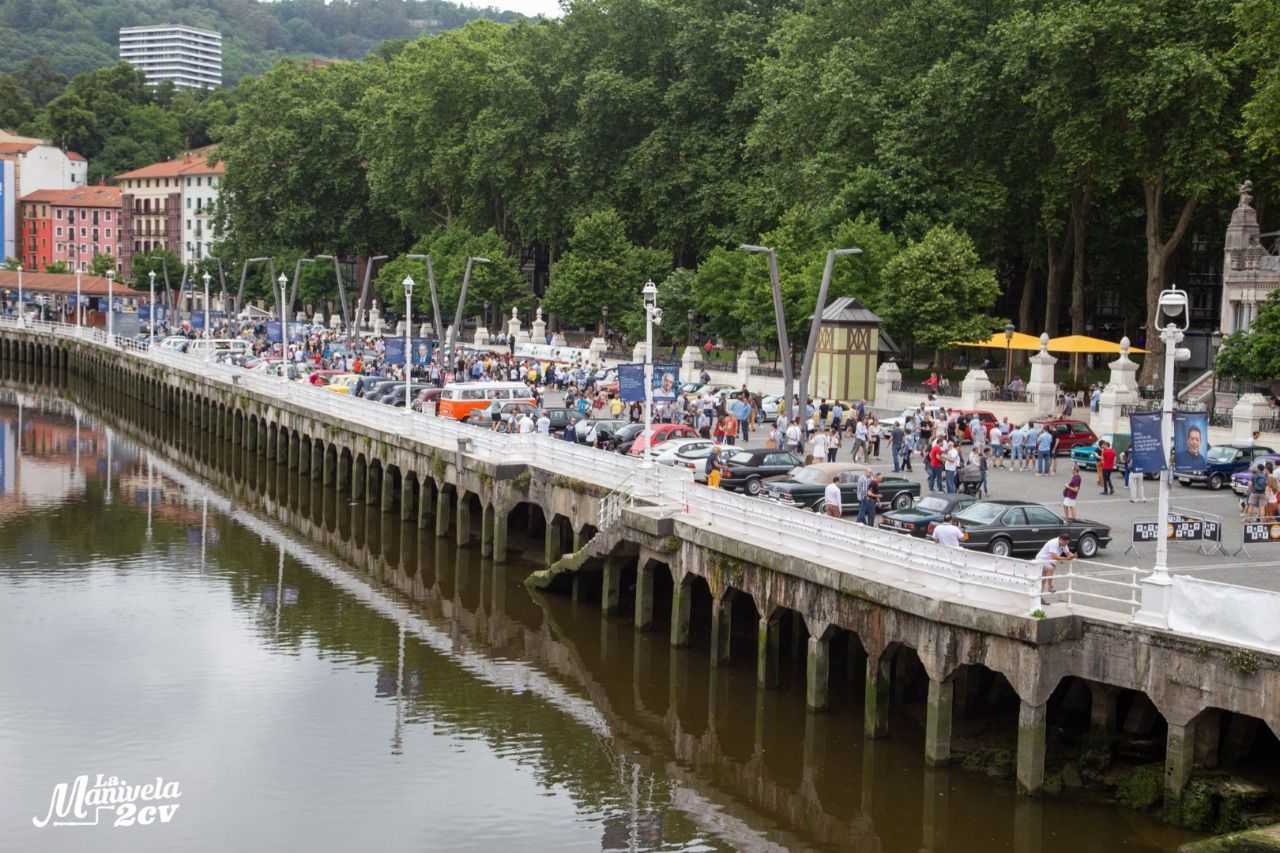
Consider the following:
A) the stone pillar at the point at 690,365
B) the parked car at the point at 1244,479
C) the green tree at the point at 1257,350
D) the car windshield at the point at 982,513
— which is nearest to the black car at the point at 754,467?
the car windshield at the point at 982,513

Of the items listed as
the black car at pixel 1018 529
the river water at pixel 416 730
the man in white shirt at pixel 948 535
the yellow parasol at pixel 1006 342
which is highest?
the yellow parasol at pixel 1006 342

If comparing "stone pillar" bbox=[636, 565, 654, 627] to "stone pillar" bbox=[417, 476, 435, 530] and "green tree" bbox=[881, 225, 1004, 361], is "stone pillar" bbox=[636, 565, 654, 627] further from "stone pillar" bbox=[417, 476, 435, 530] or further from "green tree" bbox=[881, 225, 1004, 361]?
"green tree" bbox=[881, 225, 1004, 361]

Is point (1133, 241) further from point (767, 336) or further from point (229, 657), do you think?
point (229, 657)

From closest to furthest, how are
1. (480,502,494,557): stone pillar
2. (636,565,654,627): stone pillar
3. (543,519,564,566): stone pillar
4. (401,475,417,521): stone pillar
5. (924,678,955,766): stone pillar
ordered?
(924,678,955,766): stone pillar, (636,565,654,627): stone pillar, (543,519,564,566): stone pillar, (480,502,494,557): stone pillar, (401,475,417,521): stone pillar

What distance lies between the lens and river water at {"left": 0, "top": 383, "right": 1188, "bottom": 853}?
80.6 ft

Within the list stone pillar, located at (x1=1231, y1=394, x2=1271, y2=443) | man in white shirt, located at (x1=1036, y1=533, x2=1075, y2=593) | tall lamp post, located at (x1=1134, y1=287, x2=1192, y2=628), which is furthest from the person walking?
tall lamp post, located at (x1=1134, y1=287, x2=1192, y2=628)

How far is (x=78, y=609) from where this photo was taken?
126ft

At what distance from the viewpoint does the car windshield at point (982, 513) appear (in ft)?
109

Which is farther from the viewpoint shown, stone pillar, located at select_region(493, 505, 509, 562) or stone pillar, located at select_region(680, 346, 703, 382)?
stone pillar, located at select_region(680, 346, 703, 382)

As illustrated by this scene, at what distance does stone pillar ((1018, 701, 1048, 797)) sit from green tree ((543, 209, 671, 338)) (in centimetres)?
6607

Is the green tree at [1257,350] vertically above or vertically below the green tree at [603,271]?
below

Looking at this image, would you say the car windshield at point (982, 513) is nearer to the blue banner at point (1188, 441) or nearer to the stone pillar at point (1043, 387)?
the blue banner at point (1188, 441)

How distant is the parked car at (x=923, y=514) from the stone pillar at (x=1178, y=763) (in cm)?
1100

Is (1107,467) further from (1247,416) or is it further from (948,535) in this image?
(948,535)
